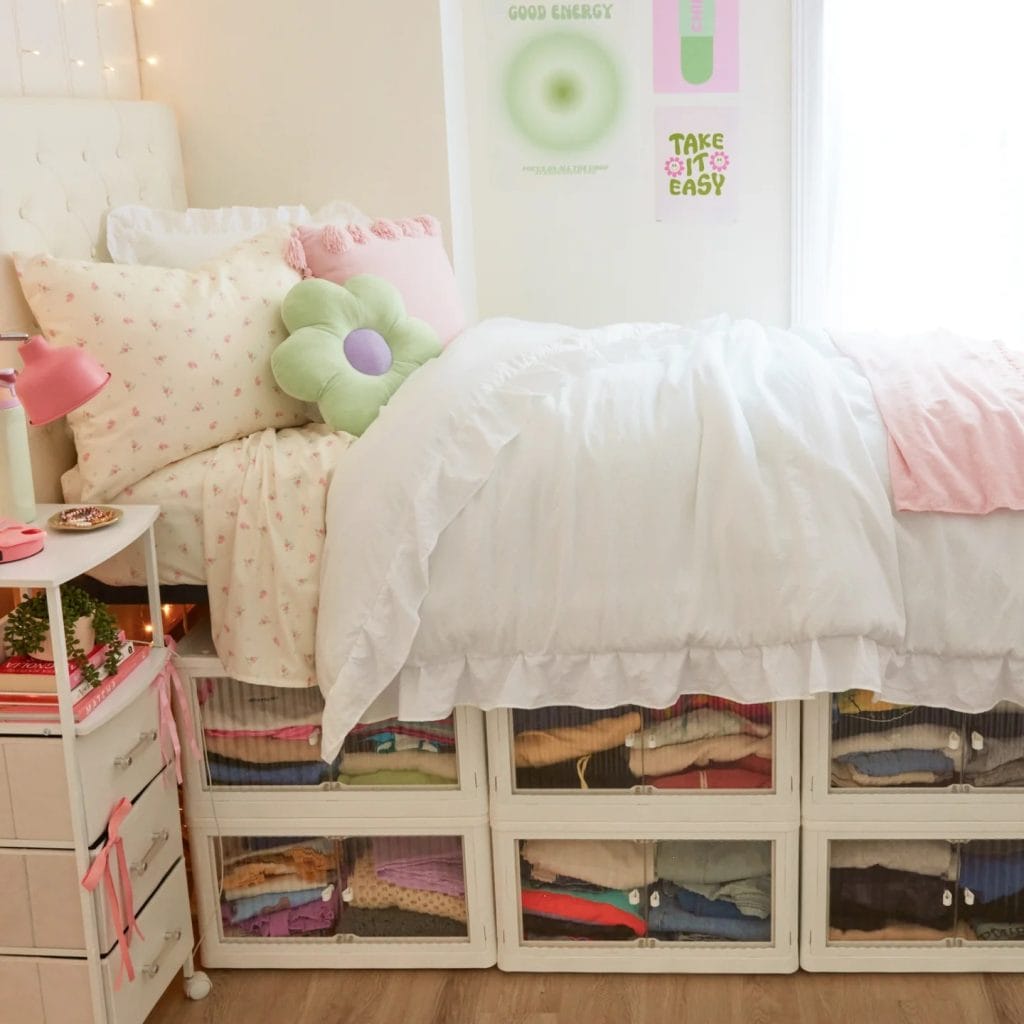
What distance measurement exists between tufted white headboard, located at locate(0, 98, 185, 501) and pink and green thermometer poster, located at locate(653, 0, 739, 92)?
1448 millimetres

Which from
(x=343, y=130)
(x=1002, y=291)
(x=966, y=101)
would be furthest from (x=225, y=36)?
(x=1002, y=291)

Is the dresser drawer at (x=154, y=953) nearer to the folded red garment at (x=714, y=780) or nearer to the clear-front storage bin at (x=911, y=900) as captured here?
the folded red garment at (x=714, y=780)

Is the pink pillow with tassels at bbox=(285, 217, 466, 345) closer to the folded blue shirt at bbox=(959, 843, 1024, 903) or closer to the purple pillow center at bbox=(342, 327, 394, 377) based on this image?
the purple pillow center at bbox=(342, 327, 394, 377)

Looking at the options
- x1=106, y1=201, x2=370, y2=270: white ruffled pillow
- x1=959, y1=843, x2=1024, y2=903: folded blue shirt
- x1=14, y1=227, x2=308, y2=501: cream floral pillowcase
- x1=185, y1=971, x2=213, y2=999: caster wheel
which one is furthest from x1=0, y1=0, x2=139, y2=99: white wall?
x1=959, y1=843, x2=1024, y2=903: folded blue shirt

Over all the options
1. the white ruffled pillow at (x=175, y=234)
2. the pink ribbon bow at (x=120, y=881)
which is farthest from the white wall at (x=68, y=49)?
the pink ribbon bow at (x=120, y=881)

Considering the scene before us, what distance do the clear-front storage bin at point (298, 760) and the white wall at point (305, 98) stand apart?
146 centimetres

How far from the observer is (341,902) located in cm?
222

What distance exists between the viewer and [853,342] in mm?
2461

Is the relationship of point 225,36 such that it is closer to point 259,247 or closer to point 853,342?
point 259,247

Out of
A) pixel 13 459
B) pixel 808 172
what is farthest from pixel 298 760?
pixel 808 172

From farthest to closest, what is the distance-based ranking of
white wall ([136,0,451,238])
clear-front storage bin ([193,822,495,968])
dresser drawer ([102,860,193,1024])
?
white wall ([136,0,451,238]), clear-front storage bin ([193,822,495,968]), dresser drawer ([102,860,193,1024])

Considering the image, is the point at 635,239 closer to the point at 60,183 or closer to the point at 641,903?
the point at 60,183

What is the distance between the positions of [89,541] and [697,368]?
1045 millimetres

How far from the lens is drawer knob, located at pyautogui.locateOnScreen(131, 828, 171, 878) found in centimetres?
196
